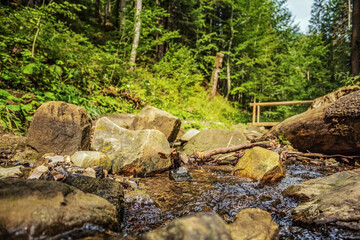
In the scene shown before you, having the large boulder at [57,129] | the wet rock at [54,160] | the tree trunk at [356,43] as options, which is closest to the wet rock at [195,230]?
the wet rock at [54,160]

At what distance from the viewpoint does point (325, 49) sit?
1623cm

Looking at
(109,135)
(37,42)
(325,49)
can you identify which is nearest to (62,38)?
(37,42)

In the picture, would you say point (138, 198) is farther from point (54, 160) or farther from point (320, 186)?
point (320, 186)

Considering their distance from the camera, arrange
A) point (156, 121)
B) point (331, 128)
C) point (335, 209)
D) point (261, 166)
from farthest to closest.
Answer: point (156, 121)
point (331, 128)
point (261, 166)
point (335, 209)

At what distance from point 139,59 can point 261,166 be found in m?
10.5

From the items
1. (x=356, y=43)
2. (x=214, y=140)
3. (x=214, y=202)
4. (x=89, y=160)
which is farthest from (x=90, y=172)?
(x=356, y=43)

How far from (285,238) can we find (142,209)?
1.33 metres

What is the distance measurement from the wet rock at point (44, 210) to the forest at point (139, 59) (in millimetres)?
3360

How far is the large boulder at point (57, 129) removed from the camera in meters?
3.18

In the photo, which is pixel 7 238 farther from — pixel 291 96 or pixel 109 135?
pixel 291 96

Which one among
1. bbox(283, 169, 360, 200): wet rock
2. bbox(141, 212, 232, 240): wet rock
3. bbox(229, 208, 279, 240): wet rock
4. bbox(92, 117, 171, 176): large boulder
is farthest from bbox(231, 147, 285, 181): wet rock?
bbox(141, 212, 232, 240): wet rock

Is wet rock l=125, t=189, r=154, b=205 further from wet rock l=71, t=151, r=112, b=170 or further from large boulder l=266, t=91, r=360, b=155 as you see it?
large boulder l=266, t=91, r=360, b=155

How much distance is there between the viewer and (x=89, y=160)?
286 cm

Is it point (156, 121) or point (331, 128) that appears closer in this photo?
point (331, 128)
